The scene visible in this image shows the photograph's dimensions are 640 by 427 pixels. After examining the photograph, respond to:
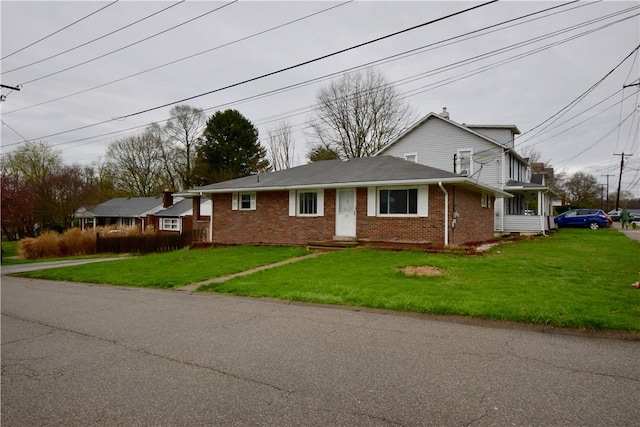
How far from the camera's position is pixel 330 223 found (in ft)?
55.2

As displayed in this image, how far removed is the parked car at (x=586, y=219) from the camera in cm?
2914

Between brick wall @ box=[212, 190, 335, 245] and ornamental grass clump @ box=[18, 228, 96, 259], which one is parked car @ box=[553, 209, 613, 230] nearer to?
brick wall @ box=[212, 190, 335, 245]

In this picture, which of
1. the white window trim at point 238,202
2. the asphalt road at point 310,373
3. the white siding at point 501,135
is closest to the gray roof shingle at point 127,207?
the white window trim at point 238,202

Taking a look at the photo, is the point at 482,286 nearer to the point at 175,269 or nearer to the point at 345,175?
the point at 175,269

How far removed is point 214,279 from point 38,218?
113 feet

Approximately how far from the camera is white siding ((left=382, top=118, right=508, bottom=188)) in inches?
929

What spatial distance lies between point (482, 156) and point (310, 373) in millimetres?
21028

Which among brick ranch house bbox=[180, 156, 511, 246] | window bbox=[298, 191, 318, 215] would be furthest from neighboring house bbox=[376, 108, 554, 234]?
window bbox=[298, 191, 318, 215]

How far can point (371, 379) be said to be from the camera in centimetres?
384

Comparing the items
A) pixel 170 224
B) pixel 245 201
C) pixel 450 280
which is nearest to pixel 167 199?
pixel 170 224

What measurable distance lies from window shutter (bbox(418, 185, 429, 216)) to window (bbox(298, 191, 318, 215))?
4748mm

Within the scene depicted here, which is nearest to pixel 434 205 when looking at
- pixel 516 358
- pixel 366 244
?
pixel 366 244

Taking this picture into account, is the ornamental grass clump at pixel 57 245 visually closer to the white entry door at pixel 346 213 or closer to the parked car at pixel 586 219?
the white entry door at pixel 346 213

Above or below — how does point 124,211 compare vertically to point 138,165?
below
